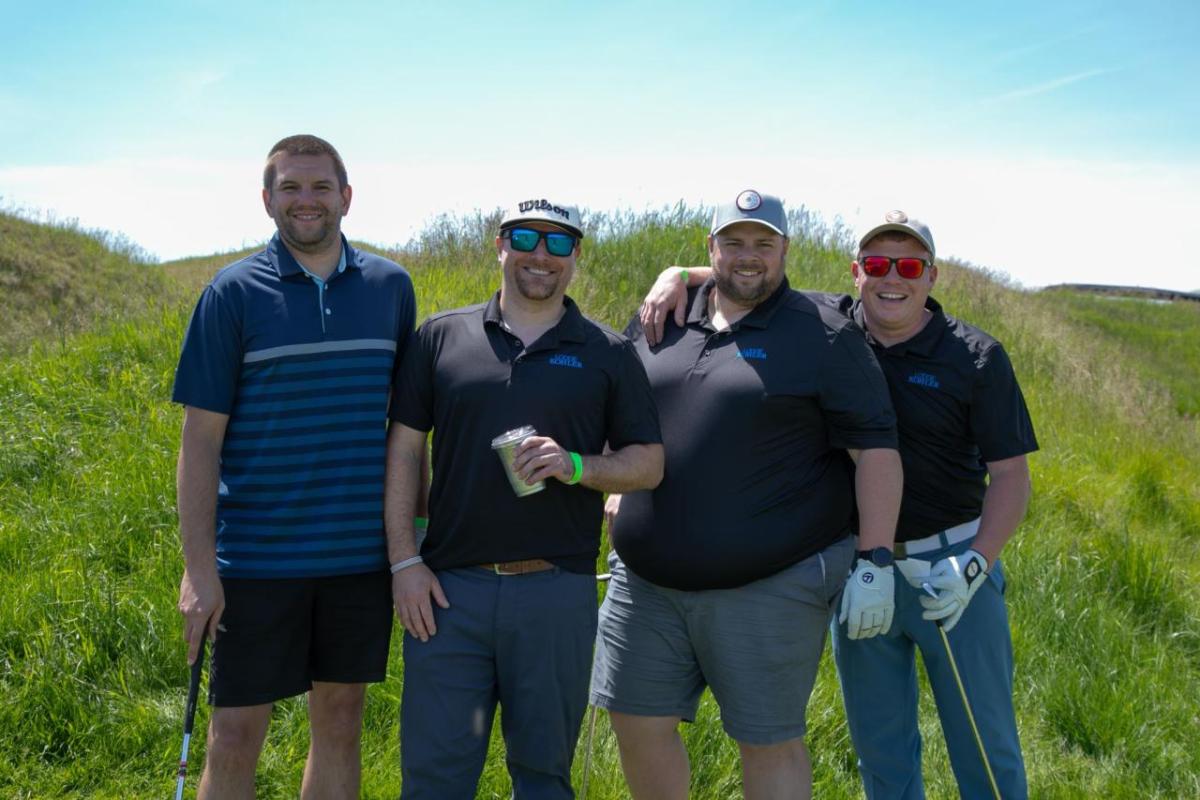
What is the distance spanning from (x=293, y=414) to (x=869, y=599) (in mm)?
2050

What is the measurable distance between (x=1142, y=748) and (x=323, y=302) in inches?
188

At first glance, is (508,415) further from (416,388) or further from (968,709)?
(968,709)

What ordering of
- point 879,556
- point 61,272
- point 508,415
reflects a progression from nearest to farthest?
point 508,415 → point 879,556 → point 61,272

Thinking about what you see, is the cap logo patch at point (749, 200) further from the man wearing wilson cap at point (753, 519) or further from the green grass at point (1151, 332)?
the green grass at point (1151, 332)

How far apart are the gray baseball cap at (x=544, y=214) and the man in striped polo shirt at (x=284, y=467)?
0.58m

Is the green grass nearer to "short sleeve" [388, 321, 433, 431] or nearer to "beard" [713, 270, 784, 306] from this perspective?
"beard" [713, 270, 784, 306]

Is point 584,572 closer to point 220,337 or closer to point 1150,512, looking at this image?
point 220,337

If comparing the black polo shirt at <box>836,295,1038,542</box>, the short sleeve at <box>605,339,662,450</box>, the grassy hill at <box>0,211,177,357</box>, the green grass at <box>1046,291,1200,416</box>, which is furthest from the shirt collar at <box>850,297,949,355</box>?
the green grass at <box>1046,291,1200,416</box>

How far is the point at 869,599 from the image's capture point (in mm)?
3400

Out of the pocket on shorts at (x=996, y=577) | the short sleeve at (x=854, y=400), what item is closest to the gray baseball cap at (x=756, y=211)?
the short sleeve at (x=854, y=400)

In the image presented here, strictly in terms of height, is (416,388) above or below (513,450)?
above

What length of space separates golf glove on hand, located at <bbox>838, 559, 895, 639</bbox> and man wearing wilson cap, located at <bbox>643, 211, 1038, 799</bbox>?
22cm

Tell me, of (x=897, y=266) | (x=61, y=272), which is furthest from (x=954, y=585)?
(x=61, y=272)

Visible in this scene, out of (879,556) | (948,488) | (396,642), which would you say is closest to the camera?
(879,556)
